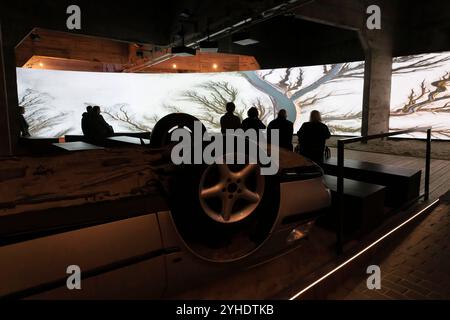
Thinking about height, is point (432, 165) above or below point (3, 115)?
below

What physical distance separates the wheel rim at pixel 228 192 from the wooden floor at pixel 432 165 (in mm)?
3205

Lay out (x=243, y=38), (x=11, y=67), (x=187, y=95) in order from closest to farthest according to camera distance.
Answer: (x=11, y=67)
(x=243, y=38)
(x=187, y=95)

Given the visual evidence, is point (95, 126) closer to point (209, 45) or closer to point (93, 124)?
point (93, 124)

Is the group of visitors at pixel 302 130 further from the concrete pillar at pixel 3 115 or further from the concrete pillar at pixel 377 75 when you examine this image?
the concrete pillar at pixel 377 75

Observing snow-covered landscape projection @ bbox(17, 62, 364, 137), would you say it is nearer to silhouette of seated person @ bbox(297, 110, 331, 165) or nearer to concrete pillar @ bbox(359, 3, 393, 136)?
concrete pillar @ bbox(359, 3, 393, 136)

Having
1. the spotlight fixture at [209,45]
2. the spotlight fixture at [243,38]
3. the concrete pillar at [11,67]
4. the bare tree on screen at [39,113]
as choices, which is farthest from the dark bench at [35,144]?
the spotlight fixture at [243,38]

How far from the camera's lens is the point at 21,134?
7234 mm

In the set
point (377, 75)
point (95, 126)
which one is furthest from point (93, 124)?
point (377, 75)

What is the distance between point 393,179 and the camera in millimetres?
3514

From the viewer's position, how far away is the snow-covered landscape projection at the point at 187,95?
1052cm

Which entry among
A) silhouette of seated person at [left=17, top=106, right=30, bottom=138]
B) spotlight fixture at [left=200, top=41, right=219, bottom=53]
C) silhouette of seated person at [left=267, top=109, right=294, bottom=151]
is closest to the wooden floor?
silhouette of seated person at [left=267, top=109, right=294, bottom=151]

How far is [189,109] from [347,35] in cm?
633

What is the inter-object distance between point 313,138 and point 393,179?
104 centimetres

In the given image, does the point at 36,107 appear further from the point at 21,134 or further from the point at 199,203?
the point at 199,203
